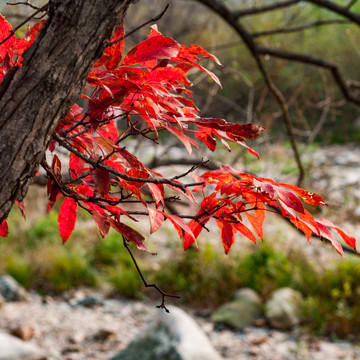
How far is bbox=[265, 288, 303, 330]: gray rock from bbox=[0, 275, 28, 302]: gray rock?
7.22 ft

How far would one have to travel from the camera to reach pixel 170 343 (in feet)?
9.23

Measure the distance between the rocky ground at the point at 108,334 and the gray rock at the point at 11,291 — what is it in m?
0.06

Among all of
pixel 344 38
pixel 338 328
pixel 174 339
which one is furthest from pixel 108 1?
pixel 344 38

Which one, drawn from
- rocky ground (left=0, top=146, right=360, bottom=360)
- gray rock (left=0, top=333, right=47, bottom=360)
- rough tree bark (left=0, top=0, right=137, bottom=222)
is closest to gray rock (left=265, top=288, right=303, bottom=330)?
rocky ground (left=0, top=146, right=360, bottom=360)

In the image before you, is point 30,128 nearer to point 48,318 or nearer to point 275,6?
point 275,6

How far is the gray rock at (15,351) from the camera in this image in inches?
115

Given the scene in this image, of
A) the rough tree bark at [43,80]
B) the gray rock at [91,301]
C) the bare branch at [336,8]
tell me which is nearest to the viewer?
the rough tree bark at [43,80]

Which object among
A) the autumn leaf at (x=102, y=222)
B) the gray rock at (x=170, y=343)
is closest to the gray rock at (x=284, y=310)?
the gray rock at (x=170, y=343)

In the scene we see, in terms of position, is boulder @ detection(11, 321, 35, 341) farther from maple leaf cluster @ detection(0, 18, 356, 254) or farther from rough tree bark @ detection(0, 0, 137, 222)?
rough tree bark @ detection(0, 0, 137, 222)

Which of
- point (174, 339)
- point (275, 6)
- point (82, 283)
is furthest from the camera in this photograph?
point (82, 283)

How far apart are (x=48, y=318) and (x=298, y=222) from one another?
3.59 meters

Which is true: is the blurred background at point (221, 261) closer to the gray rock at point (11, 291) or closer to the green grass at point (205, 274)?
the green grass at point (205, 274)

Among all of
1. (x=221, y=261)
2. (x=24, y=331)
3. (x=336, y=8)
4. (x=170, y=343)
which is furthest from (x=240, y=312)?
(x=336, y=8)

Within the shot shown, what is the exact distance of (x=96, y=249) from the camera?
5.23m
